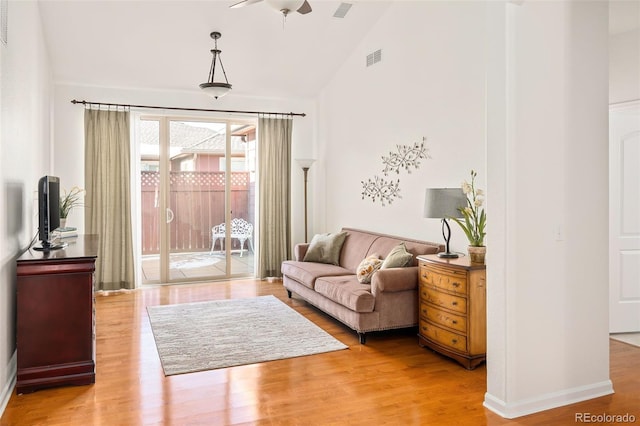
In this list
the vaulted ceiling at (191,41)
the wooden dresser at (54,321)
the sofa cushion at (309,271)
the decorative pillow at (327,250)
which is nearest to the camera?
the wooden dresser at (54,321)

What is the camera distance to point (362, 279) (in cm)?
473

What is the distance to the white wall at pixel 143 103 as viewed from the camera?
639 centimetres

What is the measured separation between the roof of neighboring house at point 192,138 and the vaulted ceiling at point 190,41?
594mm

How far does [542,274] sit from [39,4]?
5288mm

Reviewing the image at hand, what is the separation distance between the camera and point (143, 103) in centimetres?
682

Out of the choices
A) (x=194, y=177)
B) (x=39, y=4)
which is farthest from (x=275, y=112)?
(x=39, y=4)

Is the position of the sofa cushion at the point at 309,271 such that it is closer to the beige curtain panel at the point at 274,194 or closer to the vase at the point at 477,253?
the beige curtain panel at the point at 274,194

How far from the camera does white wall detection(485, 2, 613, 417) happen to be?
113 inches

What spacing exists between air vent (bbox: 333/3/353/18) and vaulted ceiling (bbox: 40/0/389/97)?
52mm

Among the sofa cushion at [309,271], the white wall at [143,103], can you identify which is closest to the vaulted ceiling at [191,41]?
the white wall at [143,103]

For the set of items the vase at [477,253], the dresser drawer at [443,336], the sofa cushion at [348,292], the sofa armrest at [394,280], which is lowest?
the dresser drawer at [443,336]

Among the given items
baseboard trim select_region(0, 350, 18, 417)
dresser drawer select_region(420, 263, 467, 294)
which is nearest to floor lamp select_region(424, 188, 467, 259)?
dresser drawer select_region(420, 263, 467, 294)

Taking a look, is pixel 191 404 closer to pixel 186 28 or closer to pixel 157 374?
pixel 157 374

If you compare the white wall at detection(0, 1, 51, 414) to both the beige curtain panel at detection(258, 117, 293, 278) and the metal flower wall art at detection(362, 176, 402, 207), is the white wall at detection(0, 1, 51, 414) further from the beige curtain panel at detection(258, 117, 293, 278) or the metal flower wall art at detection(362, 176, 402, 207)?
the metal flower wall art at detection(362, 176, 402, 207)
